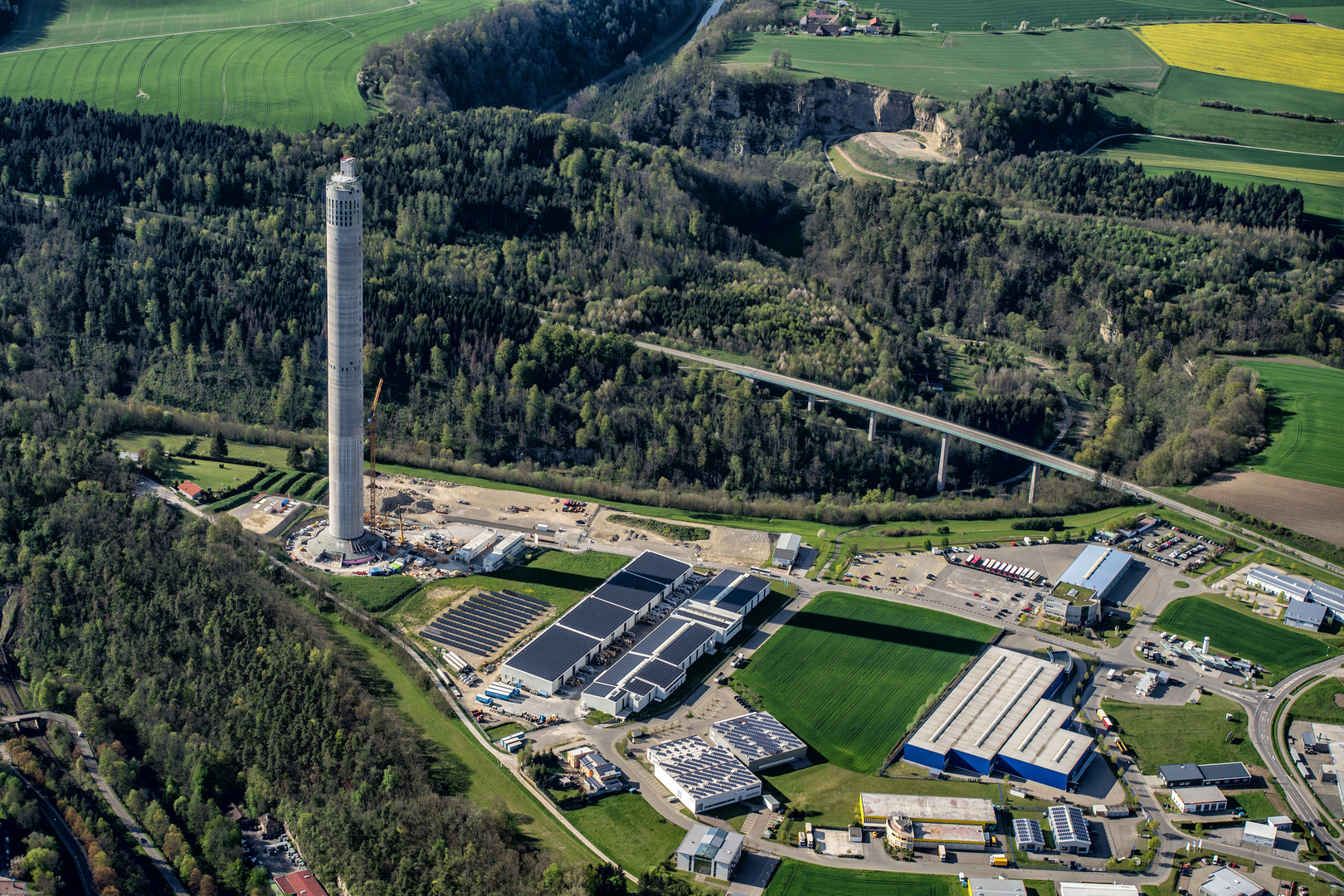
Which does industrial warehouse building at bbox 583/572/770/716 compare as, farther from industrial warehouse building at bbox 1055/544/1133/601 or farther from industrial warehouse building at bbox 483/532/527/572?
industrial warehouse building at bbox 1055/544/1133/601

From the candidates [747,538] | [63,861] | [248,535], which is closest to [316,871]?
[63,861]

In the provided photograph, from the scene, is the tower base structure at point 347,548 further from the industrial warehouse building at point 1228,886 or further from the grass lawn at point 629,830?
the industrial warehouse building at point 1228,886

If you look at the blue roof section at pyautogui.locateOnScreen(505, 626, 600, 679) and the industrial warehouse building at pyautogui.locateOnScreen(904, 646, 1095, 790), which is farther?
the blue roof section at pyautogui.locateOnScreen(505, 626, 600, 679)

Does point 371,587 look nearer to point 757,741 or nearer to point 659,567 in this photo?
point 659,567

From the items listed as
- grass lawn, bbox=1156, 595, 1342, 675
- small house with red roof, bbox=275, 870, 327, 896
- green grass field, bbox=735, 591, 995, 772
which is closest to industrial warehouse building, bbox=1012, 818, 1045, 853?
green grass field, bbox=735, 591, 995, 772

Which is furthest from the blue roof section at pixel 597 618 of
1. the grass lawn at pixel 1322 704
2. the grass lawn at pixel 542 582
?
the grass lawn at pixel 1322 704

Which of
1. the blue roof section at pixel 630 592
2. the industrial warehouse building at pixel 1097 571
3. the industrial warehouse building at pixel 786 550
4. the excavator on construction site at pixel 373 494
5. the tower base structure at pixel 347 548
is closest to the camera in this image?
the blue roof section at pixel 630 592
